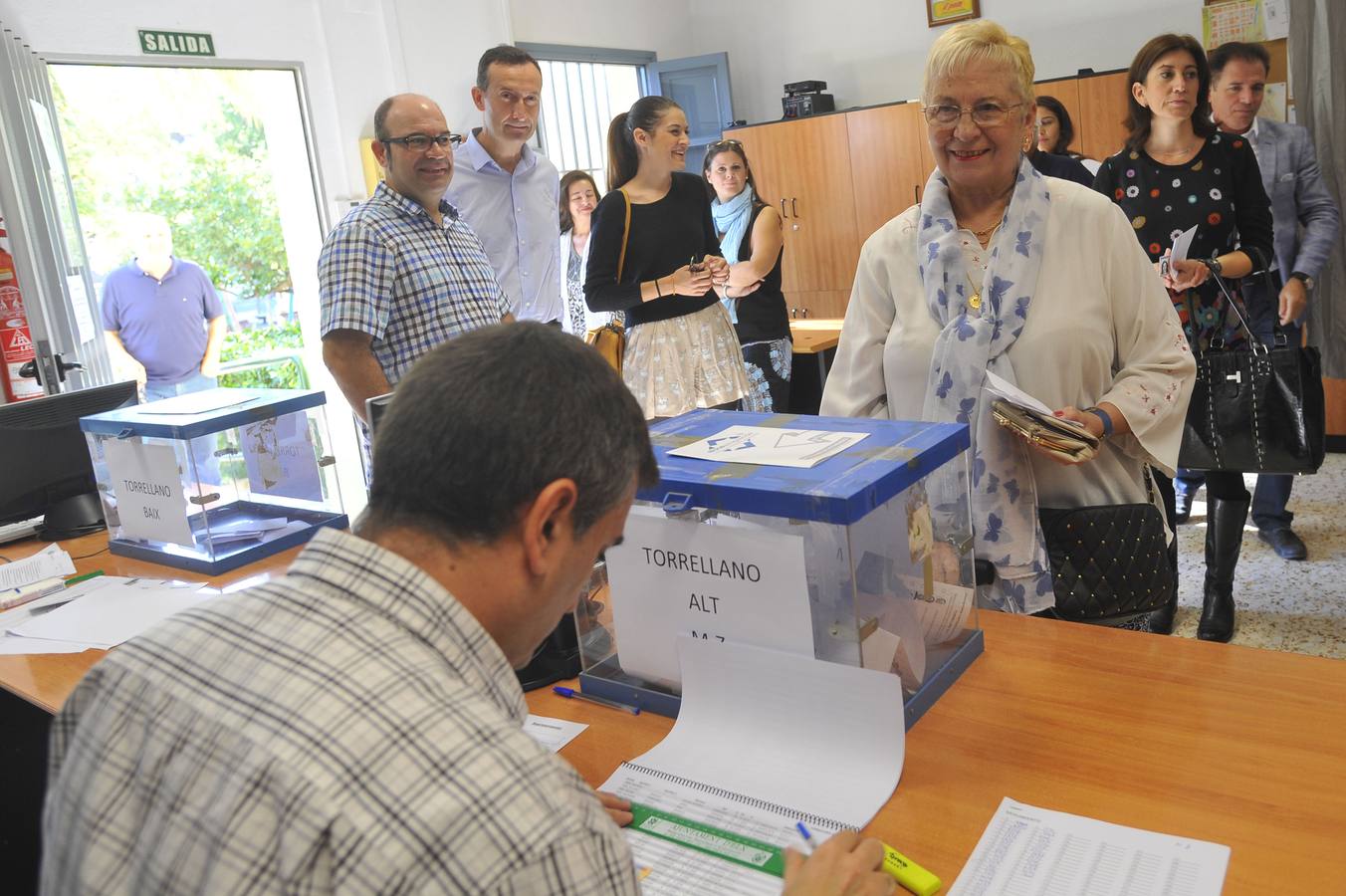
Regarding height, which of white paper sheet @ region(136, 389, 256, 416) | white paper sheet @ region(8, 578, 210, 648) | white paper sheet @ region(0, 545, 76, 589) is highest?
white paper sheet @ region(136, 389, 256, 416)

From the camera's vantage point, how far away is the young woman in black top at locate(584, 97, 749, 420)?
10.9 ft

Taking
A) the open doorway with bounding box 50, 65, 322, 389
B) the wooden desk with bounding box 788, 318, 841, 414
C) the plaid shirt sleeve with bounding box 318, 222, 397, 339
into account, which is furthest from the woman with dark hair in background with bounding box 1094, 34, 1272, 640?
the open doorway with bounding box 50, 65, 322, 389

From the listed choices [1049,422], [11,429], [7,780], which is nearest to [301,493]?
[11,429]

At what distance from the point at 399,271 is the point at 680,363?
3.65ft

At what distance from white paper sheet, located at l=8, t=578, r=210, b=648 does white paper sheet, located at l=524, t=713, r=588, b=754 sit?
0.81 metres

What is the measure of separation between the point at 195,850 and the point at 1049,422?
1.29m

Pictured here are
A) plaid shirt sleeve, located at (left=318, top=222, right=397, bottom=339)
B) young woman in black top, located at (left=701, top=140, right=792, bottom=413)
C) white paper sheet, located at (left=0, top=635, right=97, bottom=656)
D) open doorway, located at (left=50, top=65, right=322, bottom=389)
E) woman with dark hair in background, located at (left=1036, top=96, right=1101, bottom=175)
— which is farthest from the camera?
open doorway, located at (left=50, top=65, right=322, bottom=389)

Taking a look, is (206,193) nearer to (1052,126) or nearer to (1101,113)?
(1052,126)

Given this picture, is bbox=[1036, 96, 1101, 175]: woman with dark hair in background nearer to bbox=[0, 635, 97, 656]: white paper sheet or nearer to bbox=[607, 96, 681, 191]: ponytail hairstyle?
bbox=[607, 96, 681, 191]: ponytail hairstyle

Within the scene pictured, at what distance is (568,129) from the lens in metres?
6.84

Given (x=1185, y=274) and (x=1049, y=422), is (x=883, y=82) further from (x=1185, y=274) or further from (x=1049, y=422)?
(x=1049, y=422)

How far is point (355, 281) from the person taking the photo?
8.23 feet

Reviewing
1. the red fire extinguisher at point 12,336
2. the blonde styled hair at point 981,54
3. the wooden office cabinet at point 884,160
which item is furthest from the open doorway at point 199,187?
the blonde styled hair at point 981,54

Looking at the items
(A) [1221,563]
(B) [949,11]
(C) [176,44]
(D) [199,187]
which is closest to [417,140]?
(A) [1221,563]
